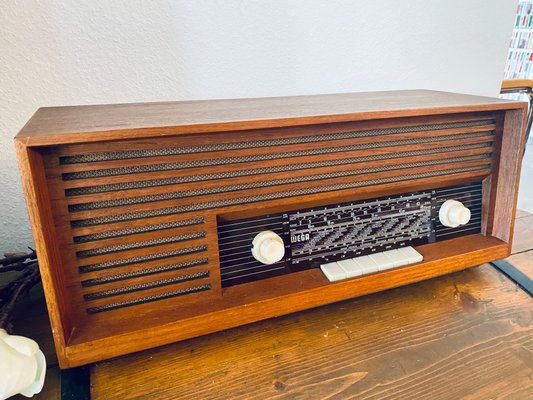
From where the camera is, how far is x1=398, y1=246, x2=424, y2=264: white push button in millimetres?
663

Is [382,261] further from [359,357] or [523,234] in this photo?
[523,234]

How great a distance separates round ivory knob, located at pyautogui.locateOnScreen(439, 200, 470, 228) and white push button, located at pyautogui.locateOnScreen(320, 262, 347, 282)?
0.22 m

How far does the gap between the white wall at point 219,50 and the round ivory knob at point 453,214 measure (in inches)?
19.6

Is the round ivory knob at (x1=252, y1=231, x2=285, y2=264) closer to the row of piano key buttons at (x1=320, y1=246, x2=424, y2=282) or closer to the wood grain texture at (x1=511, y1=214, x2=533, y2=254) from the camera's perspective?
the row of piano key buttons at (x1=320, y1=246, x2=424, y2=282)

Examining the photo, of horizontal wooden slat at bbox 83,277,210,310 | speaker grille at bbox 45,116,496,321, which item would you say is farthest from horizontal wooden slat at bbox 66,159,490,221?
horizontal wooden slat at bbox 83,277,210,310

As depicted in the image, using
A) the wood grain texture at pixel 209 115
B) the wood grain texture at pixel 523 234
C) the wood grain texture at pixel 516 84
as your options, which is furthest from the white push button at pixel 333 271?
the wood grain texture at pixel 516 84

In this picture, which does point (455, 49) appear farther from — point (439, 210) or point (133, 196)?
point (133, 196)

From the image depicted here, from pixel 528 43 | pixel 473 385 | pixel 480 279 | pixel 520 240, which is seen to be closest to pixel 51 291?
pixel 473 385

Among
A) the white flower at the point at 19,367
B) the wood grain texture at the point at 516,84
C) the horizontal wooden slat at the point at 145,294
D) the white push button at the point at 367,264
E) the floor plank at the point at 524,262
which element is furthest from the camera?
the wood grain texture at the point at 516,84

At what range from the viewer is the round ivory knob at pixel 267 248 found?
0.56 m

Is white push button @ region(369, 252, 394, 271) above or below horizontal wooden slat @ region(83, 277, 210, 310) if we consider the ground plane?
below

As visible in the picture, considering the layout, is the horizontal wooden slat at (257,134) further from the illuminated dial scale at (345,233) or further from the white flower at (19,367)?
the white flower at (19,367)

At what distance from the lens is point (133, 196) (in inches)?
20.0

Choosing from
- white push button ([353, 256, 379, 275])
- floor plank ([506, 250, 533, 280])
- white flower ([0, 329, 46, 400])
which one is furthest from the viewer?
floor plank ([506, 250, 533, 280])
